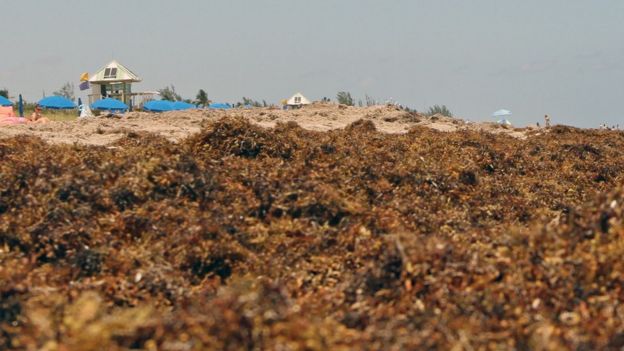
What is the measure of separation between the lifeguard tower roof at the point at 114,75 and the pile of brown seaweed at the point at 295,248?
40176mm

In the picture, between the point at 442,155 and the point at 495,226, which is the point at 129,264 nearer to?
the point at 495,226

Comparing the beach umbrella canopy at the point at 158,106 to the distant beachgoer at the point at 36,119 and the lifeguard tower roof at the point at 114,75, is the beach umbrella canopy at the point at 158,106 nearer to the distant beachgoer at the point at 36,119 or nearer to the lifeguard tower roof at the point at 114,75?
the lifeguard tower roof at the point at 114,75

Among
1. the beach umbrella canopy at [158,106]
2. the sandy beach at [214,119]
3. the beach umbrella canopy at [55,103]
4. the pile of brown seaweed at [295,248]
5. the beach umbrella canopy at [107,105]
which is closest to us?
the pile of brown seaweed at [295,248]

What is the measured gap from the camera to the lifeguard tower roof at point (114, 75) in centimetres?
5059

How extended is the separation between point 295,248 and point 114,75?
46428 mm

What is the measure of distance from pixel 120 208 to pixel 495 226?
14.6 ft

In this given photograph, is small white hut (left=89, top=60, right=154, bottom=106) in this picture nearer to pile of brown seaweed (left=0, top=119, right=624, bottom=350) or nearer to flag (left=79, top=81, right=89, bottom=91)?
flag (left=79, top=81, right=89, bottom=91)

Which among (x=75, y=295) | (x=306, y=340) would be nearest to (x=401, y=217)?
(x=75, y=295)

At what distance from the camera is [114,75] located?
Result: 50844mm

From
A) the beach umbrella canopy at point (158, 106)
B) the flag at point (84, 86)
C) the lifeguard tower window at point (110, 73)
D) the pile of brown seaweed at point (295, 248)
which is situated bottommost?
the pile of brown seaweed at point (295, 248)

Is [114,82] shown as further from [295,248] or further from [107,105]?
[295,248]

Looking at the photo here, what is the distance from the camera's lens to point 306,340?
3961mm

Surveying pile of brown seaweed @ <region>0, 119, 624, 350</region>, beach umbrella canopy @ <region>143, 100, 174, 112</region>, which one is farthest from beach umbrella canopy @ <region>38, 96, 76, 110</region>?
pile of brown seaweed @ <region>0, 119, 624, 350</region>

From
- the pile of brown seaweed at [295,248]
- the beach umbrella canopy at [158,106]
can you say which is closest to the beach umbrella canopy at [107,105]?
the beach umbrella canopy at [158,106]
